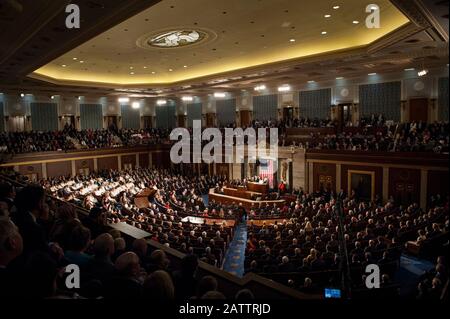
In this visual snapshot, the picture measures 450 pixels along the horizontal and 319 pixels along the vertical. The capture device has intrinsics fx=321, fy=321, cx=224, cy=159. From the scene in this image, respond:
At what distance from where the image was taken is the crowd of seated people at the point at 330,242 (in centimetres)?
827

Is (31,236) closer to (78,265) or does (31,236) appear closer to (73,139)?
(78,265)

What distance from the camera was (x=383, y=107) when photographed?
21297 millimetres

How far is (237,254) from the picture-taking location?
1249 cm

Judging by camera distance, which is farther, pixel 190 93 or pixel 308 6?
pixel 190 93

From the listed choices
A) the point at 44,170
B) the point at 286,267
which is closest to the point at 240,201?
the point at 286,267

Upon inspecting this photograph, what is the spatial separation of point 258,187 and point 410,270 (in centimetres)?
1172

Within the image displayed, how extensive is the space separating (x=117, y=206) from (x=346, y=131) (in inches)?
595

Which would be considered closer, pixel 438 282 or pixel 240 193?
pixel 438 282

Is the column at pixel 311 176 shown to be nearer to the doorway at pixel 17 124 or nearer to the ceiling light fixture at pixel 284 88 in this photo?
the ceiling light fixture at pixel 284 88

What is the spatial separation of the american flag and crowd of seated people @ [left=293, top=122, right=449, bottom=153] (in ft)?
8.16

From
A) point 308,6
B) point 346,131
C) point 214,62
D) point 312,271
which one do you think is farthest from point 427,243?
point 214,62

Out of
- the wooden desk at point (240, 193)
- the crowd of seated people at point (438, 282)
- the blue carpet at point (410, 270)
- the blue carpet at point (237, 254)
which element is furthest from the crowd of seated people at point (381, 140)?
the crowd of seated people at point (438, 282)

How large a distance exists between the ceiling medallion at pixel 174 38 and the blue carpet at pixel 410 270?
12118 millimetres
